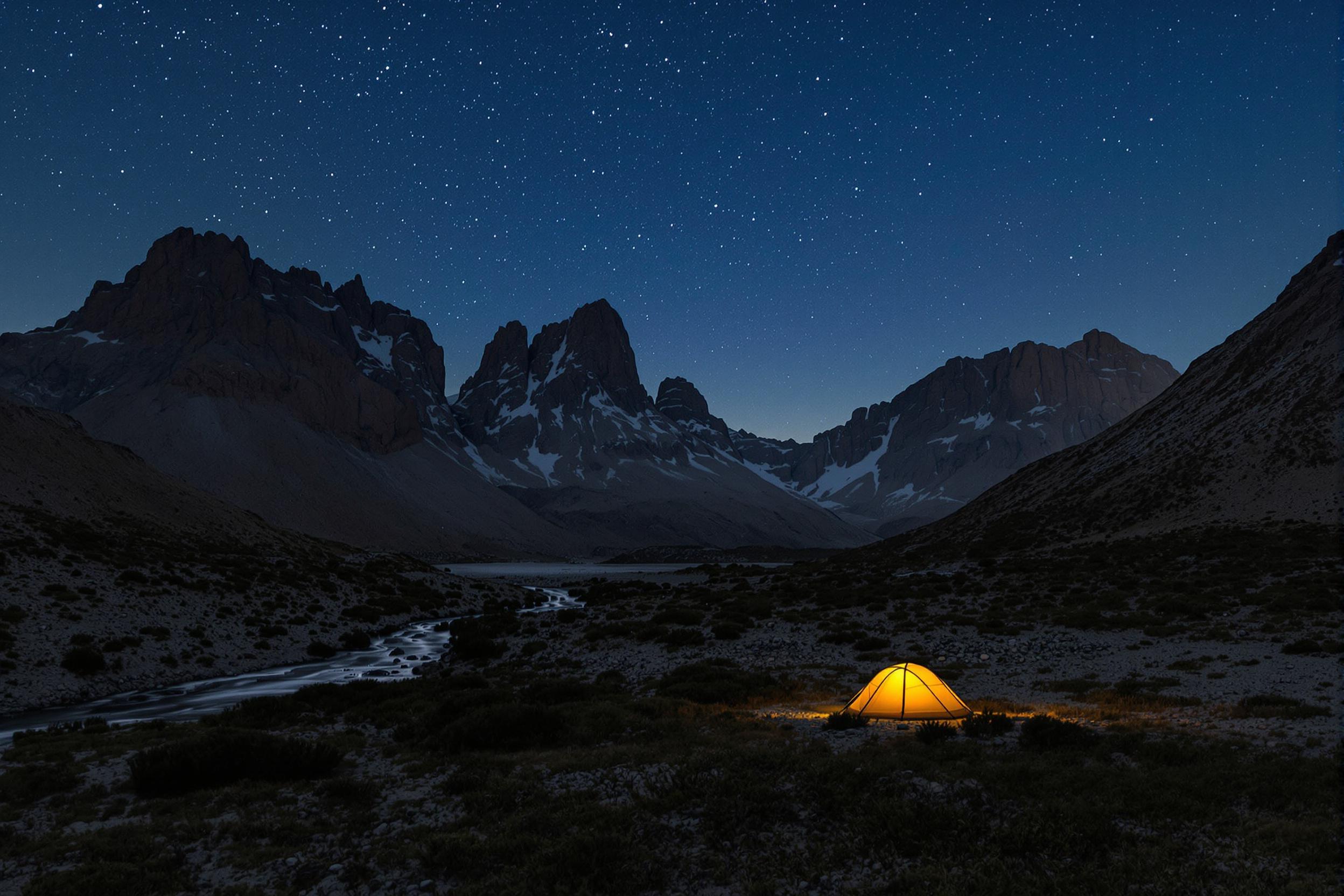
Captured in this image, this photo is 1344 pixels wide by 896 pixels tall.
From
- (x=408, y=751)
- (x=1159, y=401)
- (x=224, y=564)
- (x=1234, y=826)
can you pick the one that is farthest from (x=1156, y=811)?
(x=1159, y=401)

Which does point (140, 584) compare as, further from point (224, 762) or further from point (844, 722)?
point (844, 722)

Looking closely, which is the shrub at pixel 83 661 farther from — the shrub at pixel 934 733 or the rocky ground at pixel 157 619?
the shrub at pixel 934 733

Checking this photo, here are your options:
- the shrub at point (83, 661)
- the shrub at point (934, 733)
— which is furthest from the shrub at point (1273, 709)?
the shrub at point (83, 661)

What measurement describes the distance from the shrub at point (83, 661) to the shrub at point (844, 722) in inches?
1305

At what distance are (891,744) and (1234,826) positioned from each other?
19.5ft

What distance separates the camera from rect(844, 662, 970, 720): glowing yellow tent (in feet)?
59.0

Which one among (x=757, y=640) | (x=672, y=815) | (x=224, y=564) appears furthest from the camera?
(x=224, y=564)

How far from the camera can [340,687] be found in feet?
84.9

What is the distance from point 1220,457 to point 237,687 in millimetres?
99129

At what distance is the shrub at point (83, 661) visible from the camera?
102ft

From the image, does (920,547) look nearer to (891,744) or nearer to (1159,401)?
(1159,401)

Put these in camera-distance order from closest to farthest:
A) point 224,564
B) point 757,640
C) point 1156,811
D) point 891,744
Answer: point 1156,811
point 891,744
point 757,640
point 224,564

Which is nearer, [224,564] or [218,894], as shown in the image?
[218,894]

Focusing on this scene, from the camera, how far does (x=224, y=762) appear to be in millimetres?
15117
